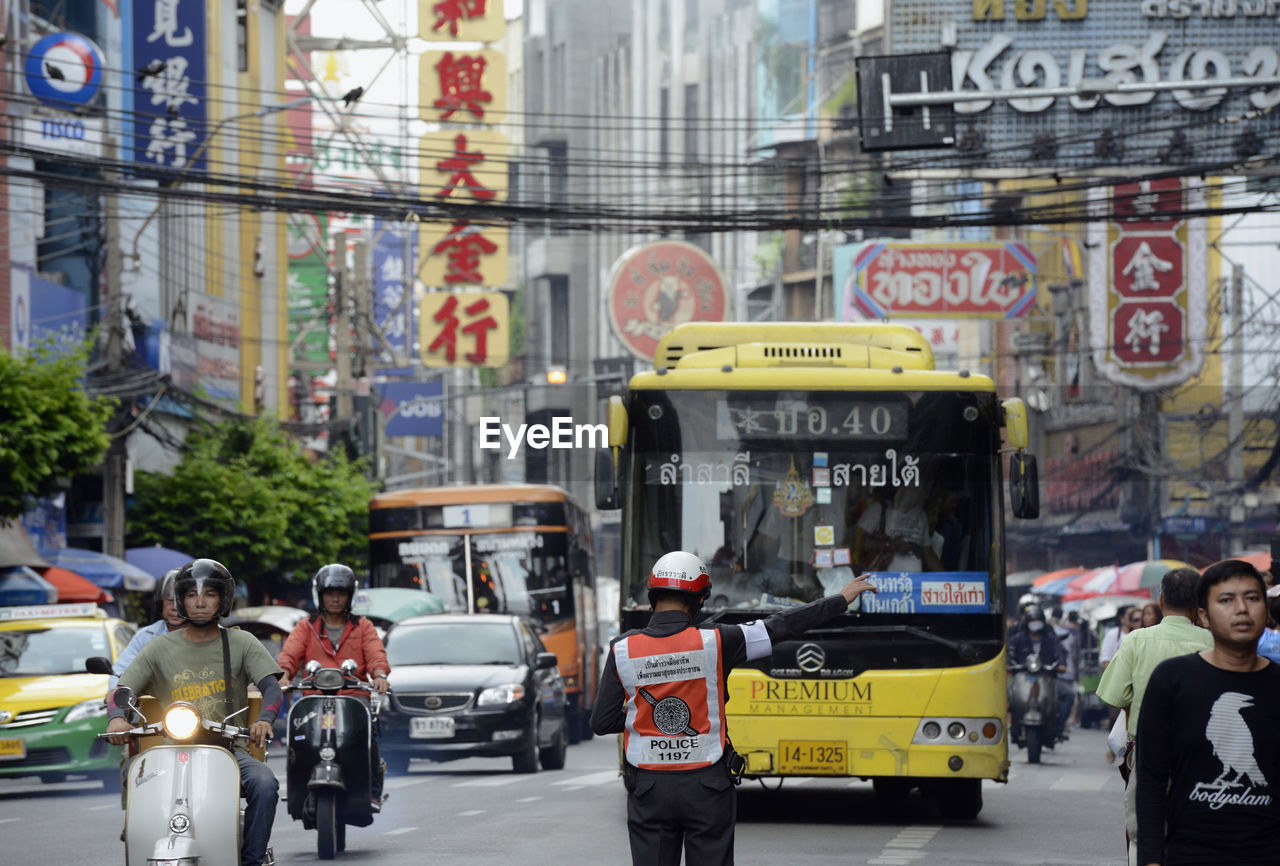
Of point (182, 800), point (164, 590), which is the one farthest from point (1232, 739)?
point (164, 590)

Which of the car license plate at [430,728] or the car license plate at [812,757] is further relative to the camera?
the car license plate at [430,728]

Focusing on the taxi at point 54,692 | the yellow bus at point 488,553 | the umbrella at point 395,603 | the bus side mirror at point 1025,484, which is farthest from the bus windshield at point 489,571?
the bus side mirror at point 1025,484

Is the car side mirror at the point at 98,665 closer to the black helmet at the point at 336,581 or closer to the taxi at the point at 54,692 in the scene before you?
the black helmet at the point at 336,581

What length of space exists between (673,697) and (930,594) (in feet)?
22.2

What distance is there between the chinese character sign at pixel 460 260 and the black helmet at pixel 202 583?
36.1 metres

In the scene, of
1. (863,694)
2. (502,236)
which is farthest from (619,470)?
(502,236)

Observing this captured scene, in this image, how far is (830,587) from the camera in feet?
46.0

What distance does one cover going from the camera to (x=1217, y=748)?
5906mm

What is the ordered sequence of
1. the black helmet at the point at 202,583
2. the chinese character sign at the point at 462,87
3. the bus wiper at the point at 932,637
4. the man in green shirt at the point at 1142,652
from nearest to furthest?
the black helmet at the point at 202,583 < the man in green shirt at the point at 1142,652 < the bus wiper at the point at 932,637 < the chinese character sign at the point at 462,87

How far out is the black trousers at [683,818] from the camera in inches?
293

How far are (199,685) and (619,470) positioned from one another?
19.1 ft

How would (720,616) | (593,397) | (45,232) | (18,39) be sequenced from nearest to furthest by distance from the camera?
(720,616) → (18,39) → (45,232) → (593,397)

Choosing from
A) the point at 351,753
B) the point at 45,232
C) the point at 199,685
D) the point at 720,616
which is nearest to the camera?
the point at 199,685

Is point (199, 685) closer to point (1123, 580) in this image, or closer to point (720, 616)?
point (720, 616)
